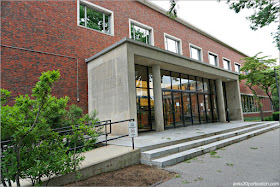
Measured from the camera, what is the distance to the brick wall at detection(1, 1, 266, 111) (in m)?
9.16

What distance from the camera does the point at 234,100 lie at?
1823cm

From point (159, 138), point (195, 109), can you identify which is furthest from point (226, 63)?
point (159, 138)

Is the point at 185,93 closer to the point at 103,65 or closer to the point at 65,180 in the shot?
the point at 103,65

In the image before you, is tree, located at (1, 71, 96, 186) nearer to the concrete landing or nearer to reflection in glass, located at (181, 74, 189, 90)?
the concrete landing

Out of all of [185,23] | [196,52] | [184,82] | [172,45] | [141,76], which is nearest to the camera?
[141,76]

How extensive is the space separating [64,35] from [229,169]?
1082cm

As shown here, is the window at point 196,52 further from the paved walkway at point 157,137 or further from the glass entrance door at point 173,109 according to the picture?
the paved walkway at point 157,137

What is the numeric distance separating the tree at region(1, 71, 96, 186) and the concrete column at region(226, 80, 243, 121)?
57.1 ft

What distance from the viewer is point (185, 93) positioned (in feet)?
46.3

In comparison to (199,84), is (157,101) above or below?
below

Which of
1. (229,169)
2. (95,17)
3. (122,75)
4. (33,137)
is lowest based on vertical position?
(229,169)

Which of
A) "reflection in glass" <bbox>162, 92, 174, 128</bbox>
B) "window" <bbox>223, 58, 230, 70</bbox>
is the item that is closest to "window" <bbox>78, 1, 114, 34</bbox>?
"reflection in glass" <bbox>162, 92, 174, 128</bbox>

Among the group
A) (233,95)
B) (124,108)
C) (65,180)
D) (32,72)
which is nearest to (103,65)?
(124,108)

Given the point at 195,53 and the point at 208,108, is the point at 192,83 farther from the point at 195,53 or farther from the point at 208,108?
the point at 195,53
